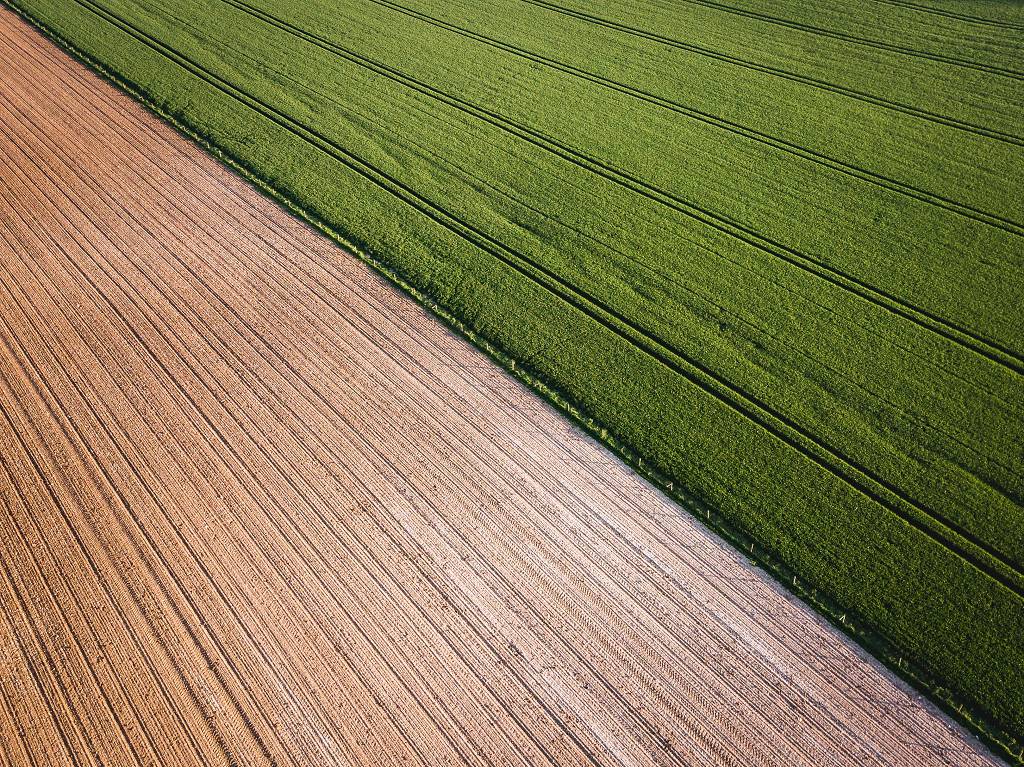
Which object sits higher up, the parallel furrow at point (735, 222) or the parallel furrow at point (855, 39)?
the parallel furrow at point (855, 39)

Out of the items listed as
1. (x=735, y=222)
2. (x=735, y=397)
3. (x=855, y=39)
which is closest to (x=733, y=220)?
(x=735, y=222)

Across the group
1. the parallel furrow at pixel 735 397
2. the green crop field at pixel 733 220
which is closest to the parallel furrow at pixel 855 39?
the green crop field at pixel 733 220

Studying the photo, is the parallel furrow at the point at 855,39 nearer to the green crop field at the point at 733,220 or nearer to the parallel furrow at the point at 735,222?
the green crop field at the point at 733,220

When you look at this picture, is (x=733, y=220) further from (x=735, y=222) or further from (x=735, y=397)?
(x=735, y=397)

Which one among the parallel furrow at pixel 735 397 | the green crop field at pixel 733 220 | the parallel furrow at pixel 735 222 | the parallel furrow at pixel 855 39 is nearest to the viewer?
the parallel furrow at pixel 735 397

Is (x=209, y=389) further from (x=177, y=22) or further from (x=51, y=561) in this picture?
(x=177, y=22)

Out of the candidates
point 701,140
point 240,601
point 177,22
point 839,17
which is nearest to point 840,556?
point 240,601

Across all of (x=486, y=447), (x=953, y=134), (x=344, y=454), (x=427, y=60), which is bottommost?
(x=344, y=454)

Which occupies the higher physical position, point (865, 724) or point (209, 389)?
point (865, 724)
